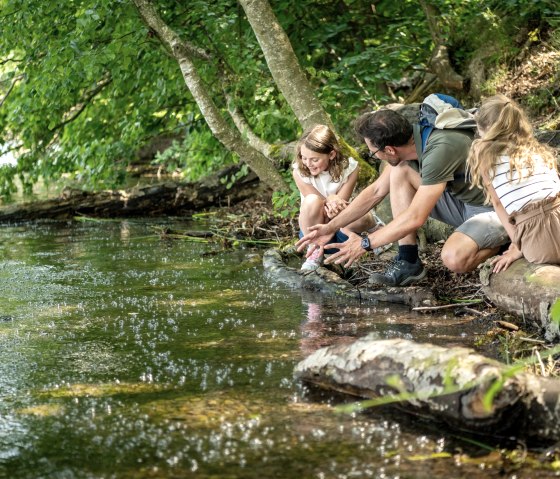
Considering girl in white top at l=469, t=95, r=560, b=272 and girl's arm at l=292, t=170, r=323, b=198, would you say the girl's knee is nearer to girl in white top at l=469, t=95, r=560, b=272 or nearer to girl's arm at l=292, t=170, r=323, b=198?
girl's arm at l=292, t=170, r=323, b=198

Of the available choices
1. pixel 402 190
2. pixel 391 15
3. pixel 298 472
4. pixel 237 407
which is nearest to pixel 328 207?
pixel 402 190

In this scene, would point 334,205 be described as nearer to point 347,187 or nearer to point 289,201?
point 347,187

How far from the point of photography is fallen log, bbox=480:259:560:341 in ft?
13.5

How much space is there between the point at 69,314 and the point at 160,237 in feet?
12.4

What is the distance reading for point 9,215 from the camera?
36.8ft

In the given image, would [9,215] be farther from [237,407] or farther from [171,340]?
[237,407]

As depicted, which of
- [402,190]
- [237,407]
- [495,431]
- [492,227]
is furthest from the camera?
[402,190]

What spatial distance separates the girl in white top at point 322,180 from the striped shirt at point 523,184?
1654 millimetres

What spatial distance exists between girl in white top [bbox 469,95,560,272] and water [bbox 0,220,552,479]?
1.96 ft

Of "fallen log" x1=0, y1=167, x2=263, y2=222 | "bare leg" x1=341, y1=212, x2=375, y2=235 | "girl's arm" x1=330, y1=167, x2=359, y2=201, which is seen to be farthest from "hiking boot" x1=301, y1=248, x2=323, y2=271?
"fallen log" x1=0, y1=167, x2=263, y2=222

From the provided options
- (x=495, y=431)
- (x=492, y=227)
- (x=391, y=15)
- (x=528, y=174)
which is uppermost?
(x=391, y=15)

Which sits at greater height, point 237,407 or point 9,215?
point 9,215

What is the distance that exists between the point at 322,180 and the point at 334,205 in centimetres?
42

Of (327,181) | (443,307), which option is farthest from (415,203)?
(327,181)
